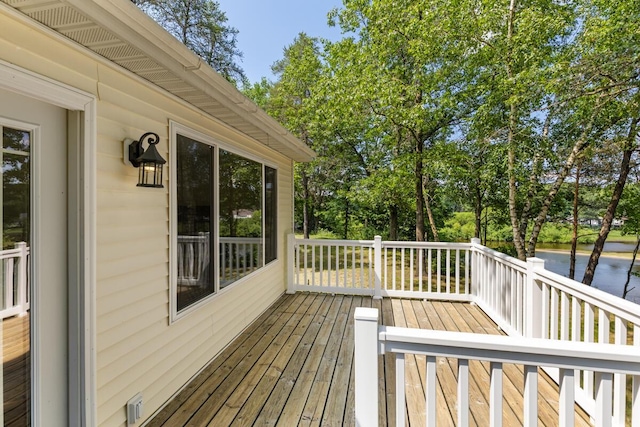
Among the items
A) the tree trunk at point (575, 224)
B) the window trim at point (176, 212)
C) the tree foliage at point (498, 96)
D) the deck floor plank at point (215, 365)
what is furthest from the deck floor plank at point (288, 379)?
the tree trunk at point (575, 224)

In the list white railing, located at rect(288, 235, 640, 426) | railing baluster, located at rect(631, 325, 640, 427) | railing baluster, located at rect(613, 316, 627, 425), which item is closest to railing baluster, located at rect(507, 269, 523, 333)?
white railing, located at rect(288, 235, 640, 426)

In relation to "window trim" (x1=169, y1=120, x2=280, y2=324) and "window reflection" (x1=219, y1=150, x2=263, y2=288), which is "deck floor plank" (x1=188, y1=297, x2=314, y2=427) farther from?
"window reflection" (x1=219, y1=150, x2=263, y2=288)

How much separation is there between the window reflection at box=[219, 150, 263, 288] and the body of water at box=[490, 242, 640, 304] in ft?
32.1

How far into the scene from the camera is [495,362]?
1.20 m

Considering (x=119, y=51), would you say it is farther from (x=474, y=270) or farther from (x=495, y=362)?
(x=474, y=270)

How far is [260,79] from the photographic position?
14211 mm

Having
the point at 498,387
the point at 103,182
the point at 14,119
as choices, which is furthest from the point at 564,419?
the point at 14,119

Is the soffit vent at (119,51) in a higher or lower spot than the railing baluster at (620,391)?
higher

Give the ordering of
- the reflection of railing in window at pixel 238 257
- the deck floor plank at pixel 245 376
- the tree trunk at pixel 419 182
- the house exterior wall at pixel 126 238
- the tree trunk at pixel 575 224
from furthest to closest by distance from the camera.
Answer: the tree trunk at pixel 575 224, the tree trunk at pixel 419 182, the reflection of railing in window at pixel 238 257, the deck floor plank at pixel 245 376, the house exterior wall at pixel 126 238

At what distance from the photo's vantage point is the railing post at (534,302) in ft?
9.43

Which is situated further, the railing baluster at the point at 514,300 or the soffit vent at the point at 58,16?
the railing baluster at the point at 514,300

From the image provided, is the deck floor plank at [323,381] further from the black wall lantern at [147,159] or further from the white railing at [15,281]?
the black wall lantern at [147,159]

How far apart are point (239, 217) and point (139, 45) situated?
228cm

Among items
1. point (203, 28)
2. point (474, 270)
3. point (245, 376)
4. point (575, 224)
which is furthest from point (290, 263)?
point (203, 28)
